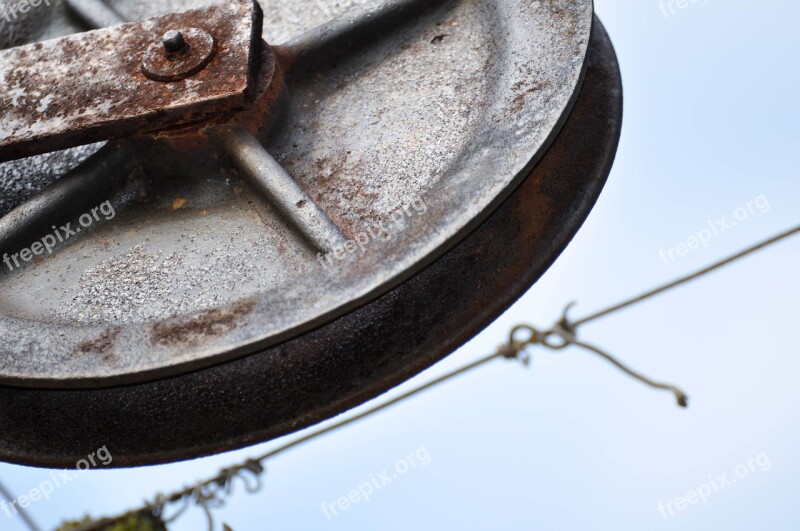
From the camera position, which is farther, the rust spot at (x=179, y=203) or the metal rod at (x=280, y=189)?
the rust spot at (x=179, y=203)

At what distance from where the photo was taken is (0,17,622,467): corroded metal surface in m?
2.30

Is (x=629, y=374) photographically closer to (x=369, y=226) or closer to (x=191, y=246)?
(x=369, y=226)

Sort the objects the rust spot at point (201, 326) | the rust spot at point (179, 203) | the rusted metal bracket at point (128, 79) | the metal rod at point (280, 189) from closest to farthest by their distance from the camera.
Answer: the rust spot at point (201, 326) < the metal rod at point (280, 189) < the rusted metal bracket at point (128, 79) < the rust spot at point (179, 203)

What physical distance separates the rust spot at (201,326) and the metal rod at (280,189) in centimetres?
25

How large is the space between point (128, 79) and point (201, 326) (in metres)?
0.74

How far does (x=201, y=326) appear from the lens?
1.95 m

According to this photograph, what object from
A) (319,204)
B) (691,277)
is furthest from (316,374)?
(691,277)

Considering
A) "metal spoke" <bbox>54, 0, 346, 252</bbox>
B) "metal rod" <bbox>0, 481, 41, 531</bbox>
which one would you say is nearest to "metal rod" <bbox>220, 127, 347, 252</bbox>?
"metal spoke" <bbox>54, 0, 346, 252</bbox>

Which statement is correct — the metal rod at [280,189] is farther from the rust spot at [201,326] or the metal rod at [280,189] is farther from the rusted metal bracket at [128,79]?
the rust spot at [201,326]

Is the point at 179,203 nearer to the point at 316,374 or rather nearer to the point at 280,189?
the point at 280,189

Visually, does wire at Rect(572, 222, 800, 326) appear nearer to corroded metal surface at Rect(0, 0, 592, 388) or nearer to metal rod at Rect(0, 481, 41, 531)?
corroded metal surface at Rect(0, 0, 592, 388)

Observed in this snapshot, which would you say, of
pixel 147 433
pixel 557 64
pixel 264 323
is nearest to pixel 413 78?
pixel 557 64

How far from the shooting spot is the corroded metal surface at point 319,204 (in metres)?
1.93

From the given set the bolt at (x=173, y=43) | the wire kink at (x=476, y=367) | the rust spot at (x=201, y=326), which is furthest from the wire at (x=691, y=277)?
the bolt at (x=173, y=43)
